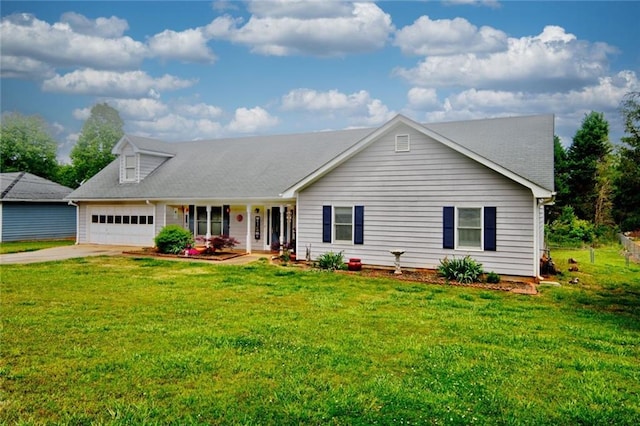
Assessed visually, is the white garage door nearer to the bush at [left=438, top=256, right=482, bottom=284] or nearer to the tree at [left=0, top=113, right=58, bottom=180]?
the bush at [left=438, top=256, right=482, bottom=284]

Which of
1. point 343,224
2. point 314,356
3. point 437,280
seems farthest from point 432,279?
point 314,356

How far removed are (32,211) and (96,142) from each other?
846 inches

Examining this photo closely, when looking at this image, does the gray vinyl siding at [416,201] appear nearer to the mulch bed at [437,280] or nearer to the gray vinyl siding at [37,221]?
the mulch bed at [437,280]

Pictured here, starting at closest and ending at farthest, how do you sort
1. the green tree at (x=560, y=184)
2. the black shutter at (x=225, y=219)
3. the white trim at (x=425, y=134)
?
the white trim at (x=425, y=134) < the black shutter at (x=225, y=219) < the green tree at (x=560, y=184)

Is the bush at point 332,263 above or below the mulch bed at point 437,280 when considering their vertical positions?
above

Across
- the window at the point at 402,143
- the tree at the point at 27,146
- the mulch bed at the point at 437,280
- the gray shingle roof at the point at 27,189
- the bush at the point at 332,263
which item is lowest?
the mulch bed at the point at 437,280

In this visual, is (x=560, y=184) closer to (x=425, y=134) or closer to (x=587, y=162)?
(x=587, y=162)

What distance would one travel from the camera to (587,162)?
3319 cm

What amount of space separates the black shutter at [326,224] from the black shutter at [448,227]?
13.3ft

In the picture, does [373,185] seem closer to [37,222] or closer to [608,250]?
[608,250]

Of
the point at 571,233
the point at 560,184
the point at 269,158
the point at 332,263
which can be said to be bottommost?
the point at 332,263

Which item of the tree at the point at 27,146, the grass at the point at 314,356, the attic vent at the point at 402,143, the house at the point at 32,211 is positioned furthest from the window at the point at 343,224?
the tree at the point at 27,146

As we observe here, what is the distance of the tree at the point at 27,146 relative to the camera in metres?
42.1

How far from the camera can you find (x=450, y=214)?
43.8 ft
